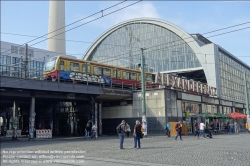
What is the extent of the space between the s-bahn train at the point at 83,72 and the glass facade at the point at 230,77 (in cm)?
2984

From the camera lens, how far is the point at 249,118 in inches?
1438

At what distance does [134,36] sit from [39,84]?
48.0 meters

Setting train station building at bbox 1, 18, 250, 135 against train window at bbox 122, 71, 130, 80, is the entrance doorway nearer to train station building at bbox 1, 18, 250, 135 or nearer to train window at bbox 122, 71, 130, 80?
train station building at bbox 1, 18, 250, 135

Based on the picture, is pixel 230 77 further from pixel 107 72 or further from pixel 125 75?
pixel 107 72

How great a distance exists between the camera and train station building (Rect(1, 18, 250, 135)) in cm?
3516

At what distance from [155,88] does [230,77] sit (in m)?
36.4

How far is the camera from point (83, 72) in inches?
1335

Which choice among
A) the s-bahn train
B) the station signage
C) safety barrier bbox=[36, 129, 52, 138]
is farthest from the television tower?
safety barrier bbox=[36, 129, 52, 138]

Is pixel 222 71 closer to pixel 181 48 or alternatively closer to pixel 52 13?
pixel 181 48

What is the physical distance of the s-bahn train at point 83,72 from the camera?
3206cm

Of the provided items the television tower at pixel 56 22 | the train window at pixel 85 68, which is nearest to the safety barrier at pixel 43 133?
the train window at pixel 85 68

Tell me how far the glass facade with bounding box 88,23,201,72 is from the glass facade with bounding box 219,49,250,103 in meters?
5.92

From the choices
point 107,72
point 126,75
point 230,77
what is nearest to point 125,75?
point 126,75

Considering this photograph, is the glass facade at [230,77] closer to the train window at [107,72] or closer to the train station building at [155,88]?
the train station building at [155,88]
